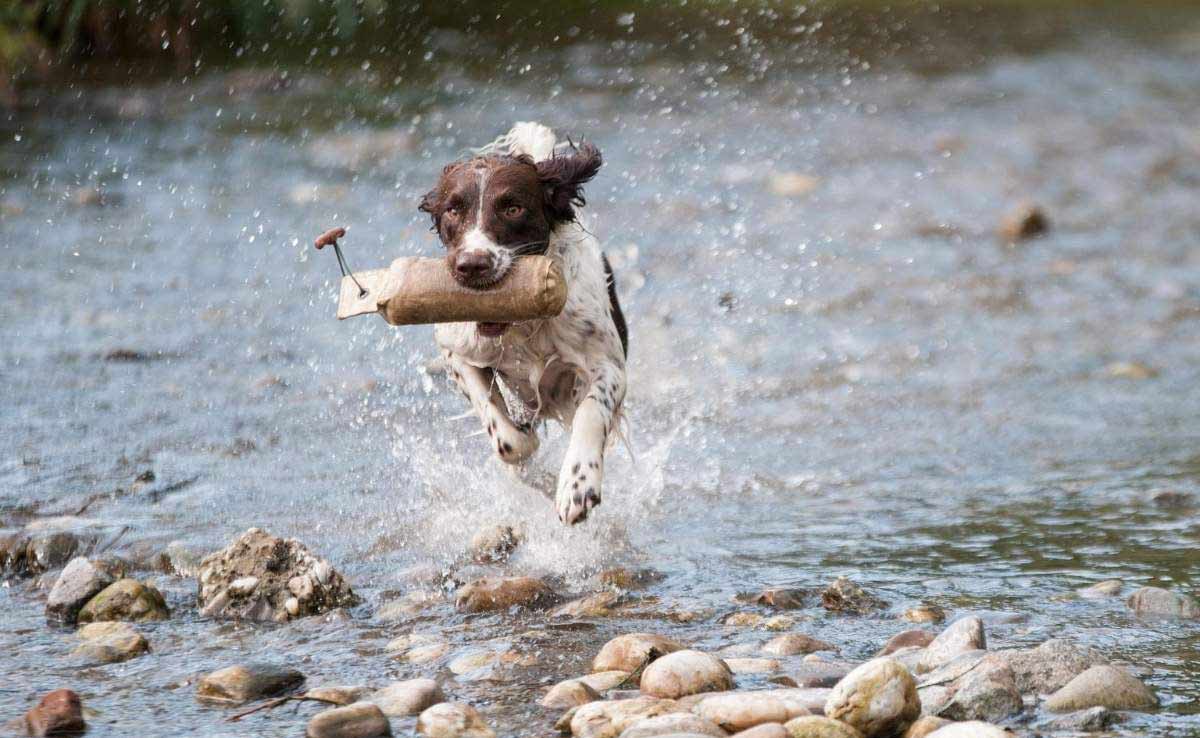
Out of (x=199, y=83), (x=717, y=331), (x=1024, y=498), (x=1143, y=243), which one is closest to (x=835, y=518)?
(x=1024, y=498)

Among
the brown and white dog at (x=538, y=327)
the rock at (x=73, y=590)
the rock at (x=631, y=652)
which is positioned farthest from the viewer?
the brown and white dog at (x=538, y=327)

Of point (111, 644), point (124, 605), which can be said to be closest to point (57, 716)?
point (111, 644)

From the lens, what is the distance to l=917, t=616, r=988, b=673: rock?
3.50m

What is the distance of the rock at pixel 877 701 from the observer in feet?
10.2

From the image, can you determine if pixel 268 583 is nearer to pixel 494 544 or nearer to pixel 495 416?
pixel 494 544

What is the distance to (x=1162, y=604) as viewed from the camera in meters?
3.90

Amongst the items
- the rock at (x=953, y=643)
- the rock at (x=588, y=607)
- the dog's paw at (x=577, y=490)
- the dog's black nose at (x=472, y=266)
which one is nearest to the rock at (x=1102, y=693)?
the rock at (x=953, y=643)

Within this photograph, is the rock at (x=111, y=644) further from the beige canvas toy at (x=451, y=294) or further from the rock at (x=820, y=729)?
the rock at (x=820, y=729)

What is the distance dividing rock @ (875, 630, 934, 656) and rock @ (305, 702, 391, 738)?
1160 millimetres

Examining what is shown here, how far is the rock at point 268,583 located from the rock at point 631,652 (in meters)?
0.90

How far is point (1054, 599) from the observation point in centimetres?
408

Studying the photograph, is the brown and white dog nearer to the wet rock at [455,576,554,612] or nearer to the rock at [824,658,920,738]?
the wet rock at [455,576,554,612]

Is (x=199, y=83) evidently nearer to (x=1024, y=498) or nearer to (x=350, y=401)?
(x=350, y=401)

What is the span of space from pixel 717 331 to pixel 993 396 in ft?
4.88
